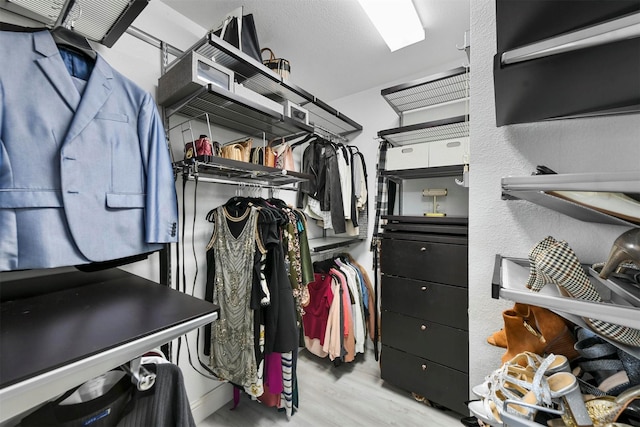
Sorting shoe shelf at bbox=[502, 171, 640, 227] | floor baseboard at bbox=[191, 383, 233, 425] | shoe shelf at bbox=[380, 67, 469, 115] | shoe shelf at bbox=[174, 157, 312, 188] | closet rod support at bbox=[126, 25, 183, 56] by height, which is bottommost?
floor baseboard at bbox=[191, 383, 233, 425]

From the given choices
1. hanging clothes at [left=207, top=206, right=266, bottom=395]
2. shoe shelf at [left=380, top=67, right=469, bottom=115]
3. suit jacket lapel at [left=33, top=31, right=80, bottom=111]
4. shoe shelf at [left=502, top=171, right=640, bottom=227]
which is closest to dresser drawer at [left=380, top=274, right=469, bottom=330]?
hanging clothes at [left=207, top=206, right=266, bottom=395]

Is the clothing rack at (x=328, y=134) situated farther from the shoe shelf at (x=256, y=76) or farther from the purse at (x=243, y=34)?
the purse at (x=243, y=34)

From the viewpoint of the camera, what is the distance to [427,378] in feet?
5.32

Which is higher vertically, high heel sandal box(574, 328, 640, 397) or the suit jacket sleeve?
the suit jacket sleeve

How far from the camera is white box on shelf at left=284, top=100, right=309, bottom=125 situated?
152 centimetres

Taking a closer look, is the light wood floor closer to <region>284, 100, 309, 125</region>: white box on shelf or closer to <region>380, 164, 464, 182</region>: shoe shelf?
<region>380, 164, 464, 182</region>: shoe shelf

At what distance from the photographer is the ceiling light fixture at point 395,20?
1370mm

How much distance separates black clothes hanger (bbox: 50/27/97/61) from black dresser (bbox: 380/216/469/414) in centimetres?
170

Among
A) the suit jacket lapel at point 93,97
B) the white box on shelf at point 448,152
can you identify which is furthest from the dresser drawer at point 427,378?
the suit jacket lapel at point 93,97

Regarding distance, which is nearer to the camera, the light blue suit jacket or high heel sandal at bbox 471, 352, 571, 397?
high heel sandal at bbox 471, 352, 571, 397

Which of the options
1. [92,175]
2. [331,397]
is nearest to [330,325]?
[331,397]

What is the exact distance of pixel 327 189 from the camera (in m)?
2.18

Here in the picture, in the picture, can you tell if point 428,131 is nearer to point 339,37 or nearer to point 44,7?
point 339,37

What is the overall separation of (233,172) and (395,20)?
1321mm
